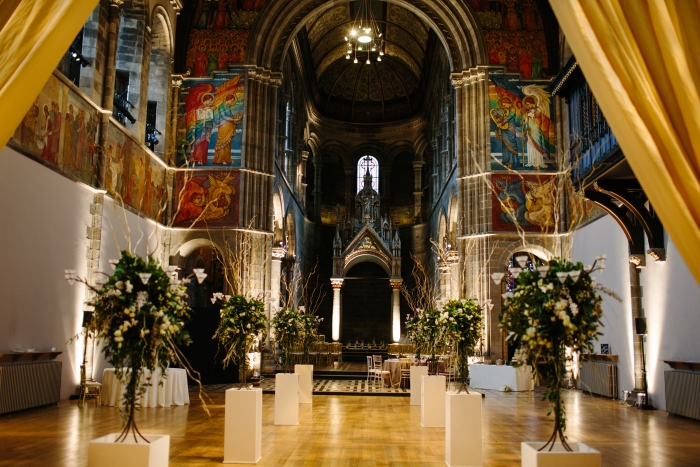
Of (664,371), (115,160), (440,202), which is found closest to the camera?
(664,371)

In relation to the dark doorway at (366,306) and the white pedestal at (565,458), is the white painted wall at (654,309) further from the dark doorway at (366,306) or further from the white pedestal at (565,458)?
the dark doorway at (366,306)

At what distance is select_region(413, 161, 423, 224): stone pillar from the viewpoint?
31.6 m

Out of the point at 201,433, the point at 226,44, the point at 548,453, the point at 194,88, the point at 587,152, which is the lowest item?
the point at 201,433

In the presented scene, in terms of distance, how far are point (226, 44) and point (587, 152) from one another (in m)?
12.3

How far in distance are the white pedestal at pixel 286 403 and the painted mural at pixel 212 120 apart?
A: 10.7 m

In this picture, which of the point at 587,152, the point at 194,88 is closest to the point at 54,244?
the point at 194,88

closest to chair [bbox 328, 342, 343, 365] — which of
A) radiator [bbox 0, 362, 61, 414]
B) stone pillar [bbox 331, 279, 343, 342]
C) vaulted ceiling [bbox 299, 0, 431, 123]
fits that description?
stone pillar [bbox 331, 279, 343, 342]

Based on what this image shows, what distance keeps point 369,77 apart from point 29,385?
25326mm

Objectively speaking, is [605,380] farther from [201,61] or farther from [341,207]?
[341,207]

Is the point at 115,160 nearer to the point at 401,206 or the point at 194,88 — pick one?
the point at 194,88

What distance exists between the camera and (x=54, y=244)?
1238 cm

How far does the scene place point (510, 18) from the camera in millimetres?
20250

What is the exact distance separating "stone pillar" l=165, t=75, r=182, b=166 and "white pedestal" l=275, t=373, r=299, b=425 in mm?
11066

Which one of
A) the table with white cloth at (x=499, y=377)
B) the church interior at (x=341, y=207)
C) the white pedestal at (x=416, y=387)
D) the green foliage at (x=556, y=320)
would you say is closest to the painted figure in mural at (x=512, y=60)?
the church interior at (x=341, y=207)
